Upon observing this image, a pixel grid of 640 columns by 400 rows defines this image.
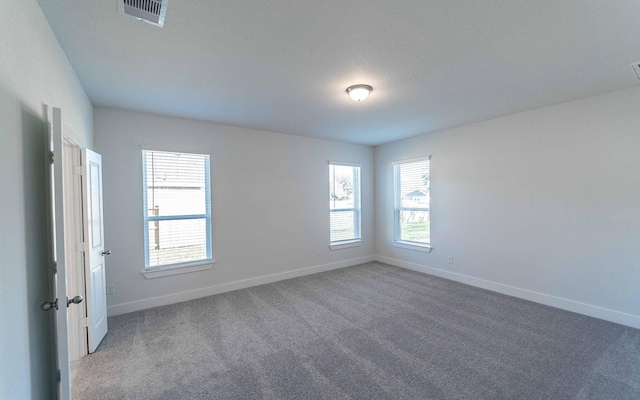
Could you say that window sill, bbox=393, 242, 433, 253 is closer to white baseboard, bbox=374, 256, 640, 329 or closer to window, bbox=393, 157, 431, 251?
window, bbox=393, 157, 431, 251

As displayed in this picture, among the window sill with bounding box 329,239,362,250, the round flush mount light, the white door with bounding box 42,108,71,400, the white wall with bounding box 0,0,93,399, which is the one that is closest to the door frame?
the white wall with bounding box 0,0,93,399

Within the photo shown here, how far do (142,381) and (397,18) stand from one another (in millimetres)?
3354

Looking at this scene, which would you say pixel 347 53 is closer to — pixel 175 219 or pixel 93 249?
pixel 93 249

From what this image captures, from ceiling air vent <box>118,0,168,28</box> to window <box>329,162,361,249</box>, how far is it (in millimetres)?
4048

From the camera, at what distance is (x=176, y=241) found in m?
4.03

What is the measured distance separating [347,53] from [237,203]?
9.81ft

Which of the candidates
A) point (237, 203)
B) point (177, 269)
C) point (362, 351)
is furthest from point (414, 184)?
point (177, 269)

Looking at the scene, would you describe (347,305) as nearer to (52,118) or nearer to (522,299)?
(522,299)

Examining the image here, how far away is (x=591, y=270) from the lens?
337 cm

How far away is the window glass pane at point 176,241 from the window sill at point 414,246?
12.2 ft

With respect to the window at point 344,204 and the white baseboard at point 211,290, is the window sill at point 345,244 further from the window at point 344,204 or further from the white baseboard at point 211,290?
the white baseboard at point 211,290

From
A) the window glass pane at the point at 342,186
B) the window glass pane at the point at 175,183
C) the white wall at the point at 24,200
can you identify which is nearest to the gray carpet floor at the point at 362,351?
the white wall at the point at 24,200

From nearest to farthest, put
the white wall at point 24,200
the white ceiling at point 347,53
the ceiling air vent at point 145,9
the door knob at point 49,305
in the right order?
the white wall at point 24,200
the door knob at point 49,305
the ceiling air vent at point 145,9
the white ceiling at point 347,53

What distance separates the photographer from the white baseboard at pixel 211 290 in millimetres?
3612
